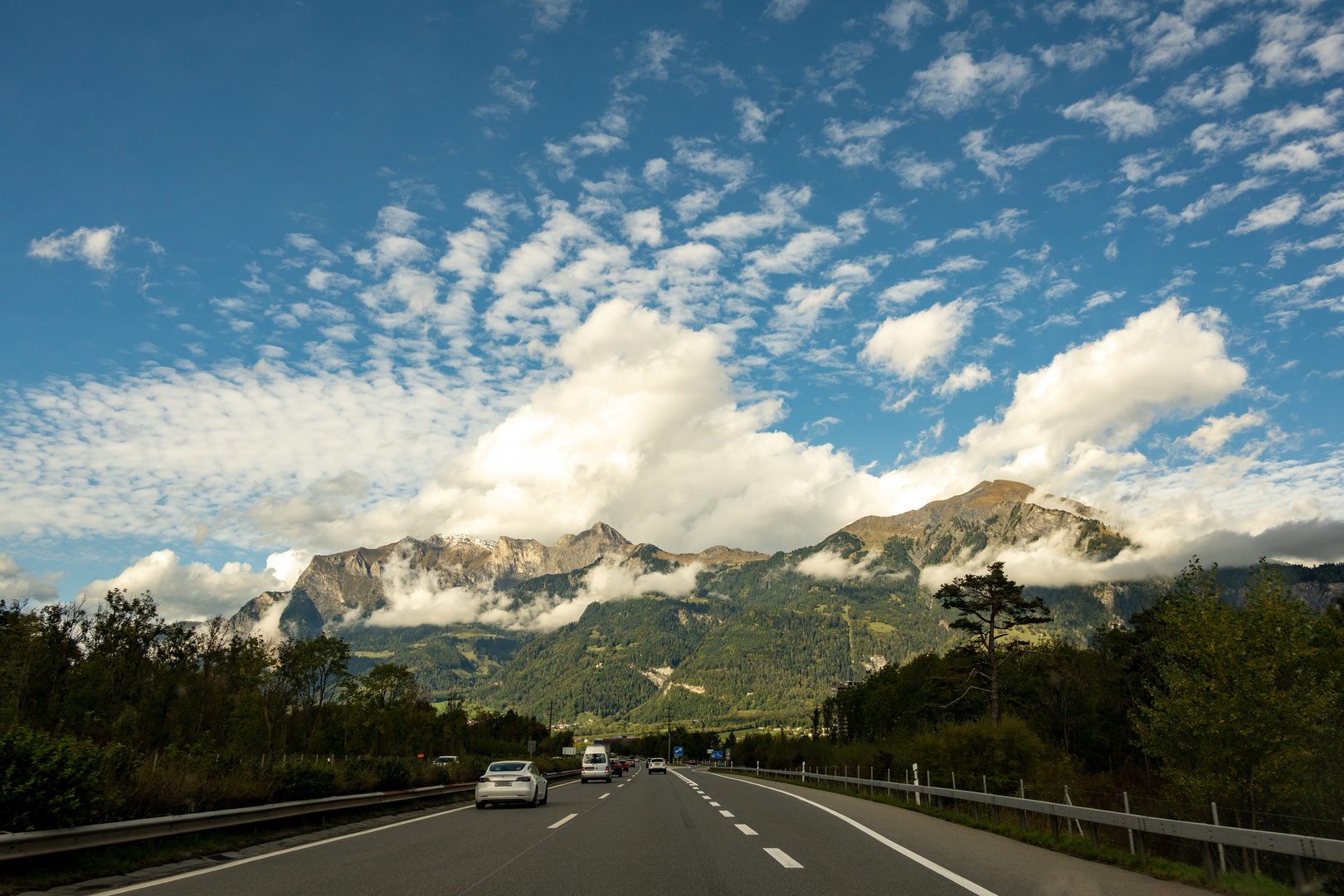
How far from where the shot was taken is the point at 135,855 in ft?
35.0

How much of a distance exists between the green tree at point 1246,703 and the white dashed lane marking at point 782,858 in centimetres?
2415

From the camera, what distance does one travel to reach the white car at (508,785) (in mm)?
22359

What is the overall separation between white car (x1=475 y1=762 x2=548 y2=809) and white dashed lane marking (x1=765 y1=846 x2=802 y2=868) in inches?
498

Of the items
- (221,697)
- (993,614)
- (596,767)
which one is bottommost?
(596,767)

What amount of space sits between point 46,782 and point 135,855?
1690mm

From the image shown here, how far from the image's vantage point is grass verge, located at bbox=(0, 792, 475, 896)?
28.7 ft

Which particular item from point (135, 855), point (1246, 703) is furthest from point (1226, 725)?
point (135, 855)

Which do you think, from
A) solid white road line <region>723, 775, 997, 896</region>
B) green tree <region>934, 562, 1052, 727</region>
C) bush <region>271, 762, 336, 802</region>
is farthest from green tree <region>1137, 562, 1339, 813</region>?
bush <region>271, 762, 336, 802</region>

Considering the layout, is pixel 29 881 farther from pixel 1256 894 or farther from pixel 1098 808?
pixel 1098 808

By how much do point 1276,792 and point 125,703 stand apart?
69.5 metres

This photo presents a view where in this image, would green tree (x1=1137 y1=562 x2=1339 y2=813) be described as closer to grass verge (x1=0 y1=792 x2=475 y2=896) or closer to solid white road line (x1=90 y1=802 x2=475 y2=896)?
solid white road line (x1=90 y1=802 x2=475 y2=896)

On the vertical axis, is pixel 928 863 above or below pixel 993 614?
below

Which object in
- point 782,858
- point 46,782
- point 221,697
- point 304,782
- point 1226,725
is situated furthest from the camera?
point 221,697

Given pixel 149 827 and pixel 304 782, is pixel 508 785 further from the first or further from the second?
pixel 149 827
